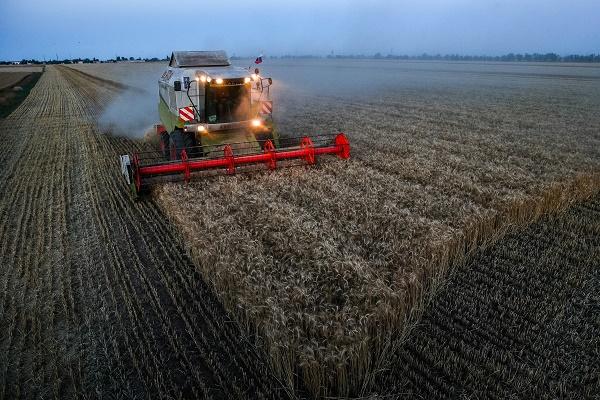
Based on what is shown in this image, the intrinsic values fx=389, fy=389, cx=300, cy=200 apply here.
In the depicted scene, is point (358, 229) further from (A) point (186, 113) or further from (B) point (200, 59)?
(B) point (200, 59)

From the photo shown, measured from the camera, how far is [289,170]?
9.16 metres

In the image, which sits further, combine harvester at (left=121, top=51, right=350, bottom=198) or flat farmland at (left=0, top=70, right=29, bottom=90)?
flat farmland at (left=0, top=70, right=29, bottom=90)

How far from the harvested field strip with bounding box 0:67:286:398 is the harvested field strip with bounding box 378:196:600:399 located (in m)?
1.52

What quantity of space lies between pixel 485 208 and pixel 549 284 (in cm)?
220

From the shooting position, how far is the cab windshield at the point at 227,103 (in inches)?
373

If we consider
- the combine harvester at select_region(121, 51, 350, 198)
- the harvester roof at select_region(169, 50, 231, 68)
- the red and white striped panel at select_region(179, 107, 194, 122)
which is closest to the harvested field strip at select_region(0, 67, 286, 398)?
the combine harvester at select_region(121, 51, 350, 198)

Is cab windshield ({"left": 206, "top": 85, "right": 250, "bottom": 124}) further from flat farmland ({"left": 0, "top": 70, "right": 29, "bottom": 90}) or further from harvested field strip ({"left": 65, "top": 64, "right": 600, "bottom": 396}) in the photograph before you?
flat farmland ({"left": 0, "top": 70, "right": 29, "bottom": 90})

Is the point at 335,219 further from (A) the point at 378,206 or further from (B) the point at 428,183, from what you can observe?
(B) the point at 428,183

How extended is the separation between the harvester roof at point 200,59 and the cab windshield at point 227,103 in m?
1.90

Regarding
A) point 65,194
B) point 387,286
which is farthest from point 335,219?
point 65,194

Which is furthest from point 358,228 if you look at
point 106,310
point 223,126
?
point 223,126

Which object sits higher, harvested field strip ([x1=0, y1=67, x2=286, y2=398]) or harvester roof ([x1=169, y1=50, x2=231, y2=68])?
harvester roof ([x1=169, y1=50, x2=231, y2=68])

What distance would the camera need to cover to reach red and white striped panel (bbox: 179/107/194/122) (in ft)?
30.7

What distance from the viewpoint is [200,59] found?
11.0m
